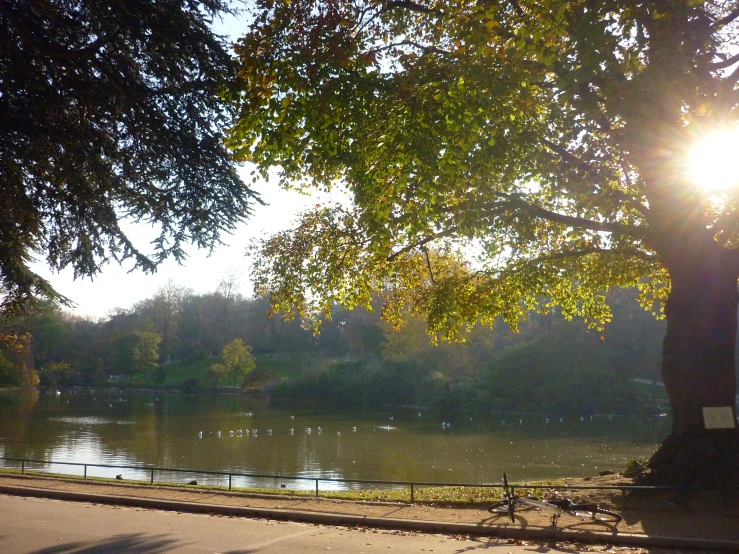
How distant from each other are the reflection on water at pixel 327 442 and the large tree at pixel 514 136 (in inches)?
420

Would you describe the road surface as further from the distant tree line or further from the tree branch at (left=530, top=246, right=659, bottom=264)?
the distant tree line

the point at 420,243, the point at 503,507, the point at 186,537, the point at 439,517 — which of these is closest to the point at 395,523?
the point at 439,517

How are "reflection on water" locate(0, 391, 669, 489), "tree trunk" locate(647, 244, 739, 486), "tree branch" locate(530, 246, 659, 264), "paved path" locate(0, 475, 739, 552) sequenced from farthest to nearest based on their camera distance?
1. "reflection on water" locate(0, 391, 669, 489)
2. "tree branch" locate(530, 246, 659, 264)
3. "tree trunk" locate(647, 244, 739, 486)
4. "paved path" locate(0, 475, 739, 552)

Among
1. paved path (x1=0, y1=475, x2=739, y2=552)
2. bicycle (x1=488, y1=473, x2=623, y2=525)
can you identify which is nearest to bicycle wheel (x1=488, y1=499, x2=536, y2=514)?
bicycle (x1=488, y1=473, x2=623, y2=525)

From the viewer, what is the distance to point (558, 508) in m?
10.0

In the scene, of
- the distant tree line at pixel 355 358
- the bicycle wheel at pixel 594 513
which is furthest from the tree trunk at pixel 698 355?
the distant tree line at pixel 355 358

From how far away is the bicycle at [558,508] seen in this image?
9969mm

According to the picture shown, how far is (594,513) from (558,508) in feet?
1.81

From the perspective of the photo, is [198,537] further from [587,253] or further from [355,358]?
[355,358]

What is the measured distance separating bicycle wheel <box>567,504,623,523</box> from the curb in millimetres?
794

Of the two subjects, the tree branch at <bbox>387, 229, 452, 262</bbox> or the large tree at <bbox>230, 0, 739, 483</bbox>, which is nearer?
the large tree at <bbox>230, 0, 739, 483</bbox>

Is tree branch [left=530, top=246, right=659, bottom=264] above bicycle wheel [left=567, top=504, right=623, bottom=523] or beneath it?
above

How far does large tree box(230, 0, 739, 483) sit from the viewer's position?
964cm

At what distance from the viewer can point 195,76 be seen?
397 inches
